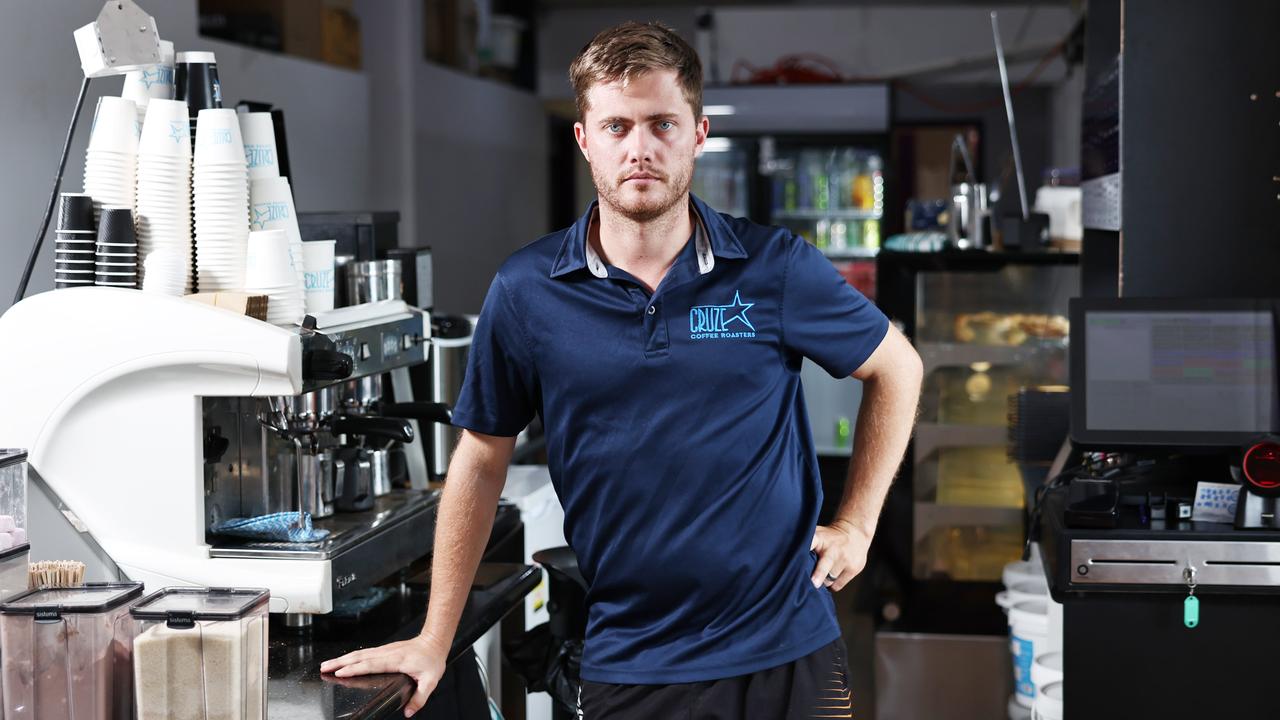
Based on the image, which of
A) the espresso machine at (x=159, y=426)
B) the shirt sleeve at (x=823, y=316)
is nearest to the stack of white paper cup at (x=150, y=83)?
the espresso machine at (x=159, y=426)

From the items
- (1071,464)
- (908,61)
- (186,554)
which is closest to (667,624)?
(186,554)

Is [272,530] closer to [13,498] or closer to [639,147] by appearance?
[13,498]

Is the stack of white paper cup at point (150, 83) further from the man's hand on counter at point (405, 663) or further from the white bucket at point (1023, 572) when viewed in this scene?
the white bucket at point (1023, 572)

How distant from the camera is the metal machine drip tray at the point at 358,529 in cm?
214

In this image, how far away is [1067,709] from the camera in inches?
118

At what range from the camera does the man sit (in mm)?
1881

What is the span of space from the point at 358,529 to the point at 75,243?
0.64 metres

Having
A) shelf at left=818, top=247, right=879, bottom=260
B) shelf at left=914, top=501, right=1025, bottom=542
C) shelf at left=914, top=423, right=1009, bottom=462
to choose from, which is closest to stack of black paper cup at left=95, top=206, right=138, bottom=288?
shelf at left=914, top=423, right=1009, bottom=462

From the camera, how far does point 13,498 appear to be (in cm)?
192

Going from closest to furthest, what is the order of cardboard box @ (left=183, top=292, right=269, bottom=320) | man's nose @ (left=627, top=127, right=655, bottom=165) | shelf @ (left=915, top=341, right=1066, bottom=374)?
1. man's nose @ (left=627, top=127, right=655, bottom=165)
2. cardboard box @ (left=183, top=292, right=269, bottom=320)
3. shelf @ (left=915, top=341, right=1066, bottom=374)

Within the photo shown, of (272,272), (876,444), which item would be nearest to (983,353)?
(876,444)

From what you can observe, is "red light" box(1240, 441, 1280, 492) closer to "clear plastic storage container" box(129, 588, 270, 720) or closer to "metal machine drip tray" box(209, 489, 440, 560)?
"metal machine drip tray" box(209, 489, 440, 560)

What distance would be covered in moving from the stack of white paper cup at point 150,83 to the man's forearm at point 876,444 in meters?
1.26

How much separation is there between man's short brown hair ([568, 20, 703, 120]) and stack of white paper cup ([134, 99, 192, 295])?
698 mm
